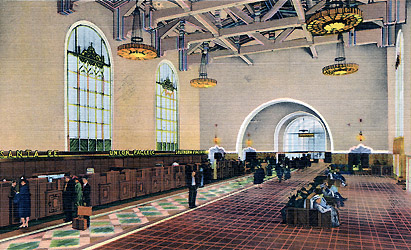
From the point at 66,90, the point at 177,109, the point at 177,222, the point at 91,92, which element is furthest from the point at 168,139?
the point at 177,222

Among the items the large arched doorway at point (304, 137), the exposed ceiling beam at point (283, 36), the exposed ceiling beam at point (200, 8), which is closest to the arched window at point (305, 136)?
the large arched doorway at point (304, 137)

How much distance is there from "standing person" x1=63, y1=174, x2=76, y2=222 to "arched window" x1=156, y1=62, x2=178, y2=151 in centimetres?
1002

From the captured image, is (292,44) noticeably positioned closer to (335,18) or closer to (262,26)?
(262,26)

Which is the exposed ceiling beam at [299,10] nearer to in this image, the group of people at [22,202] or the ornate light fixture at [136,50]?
the ornate light fixture at [136,50]

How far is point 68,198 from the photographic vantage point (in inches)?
280

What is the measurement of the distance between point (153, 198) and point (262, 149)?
52.5ft

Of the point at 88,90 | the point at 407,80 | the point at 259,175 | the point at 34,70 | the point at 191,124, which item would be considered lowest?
the point at 259,175

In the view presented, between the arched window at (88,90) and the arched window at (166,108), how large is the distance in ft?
12.2

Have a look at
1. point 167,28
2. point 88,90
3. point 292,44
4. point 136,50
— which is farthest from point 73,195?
point 292,44

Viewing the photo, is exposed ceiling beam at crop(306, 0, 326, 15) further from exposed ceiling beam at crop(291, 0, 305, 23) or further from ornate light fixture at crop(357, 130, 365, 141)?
ornate light fixture at crop(357, 130, 365, 141)

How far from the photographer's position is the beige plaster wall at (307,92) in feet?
61.6

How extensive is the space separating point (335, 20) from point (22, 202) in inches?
328

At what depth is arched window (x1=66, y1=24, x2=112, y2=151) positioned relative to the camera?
12.1 meters

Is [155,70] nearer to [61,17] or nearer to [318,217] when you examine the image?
[61,17]
